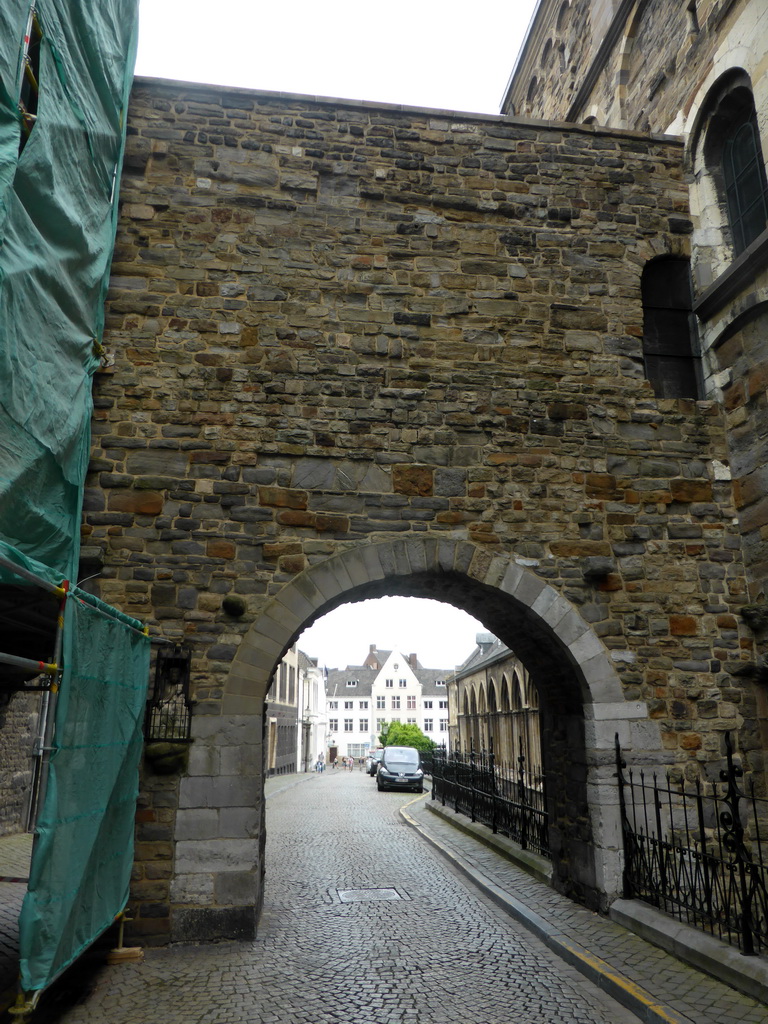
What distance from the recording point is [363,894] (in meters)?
8.34

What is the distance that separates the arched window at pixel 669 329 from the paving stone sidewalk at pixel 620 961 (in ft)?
17.7

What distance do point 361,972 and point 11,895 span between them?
473cm

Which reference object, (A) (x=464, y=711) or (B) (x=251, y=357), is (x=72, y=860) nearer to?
(B) (x=251, y=357)

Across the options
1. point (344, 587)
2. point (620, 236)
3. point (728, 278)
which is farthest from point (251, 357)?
point (728, 278)

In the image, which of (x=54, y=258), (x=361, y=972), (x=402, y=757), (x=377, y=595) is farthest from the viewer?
(x=402, y=757)

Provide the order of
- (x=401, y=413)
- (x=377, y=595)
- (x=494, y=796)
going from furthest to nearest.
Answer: (x=494, y=796), (x=377, y=595), (x=401, y=413)

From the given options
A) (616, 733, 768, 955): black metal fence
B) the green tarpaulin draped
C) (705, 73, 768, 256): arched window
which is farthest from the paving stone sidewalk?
(705, 73, 768, 256): arched window

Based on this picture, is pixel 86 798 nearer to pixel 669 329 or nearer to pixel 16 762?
pixel 669 329

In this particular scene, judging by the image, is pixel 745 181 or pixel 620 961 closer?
pixel 620 961

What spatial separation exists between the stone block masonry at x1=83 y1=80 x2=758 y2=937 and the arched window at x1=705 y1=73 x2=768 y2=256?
56cm

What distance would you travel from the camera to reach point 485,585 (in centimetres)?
739

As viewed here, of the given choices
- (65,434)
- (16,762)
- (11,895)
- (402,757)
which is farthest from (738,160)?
(402,757)

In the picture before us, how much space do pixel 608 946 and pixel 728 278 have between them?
632cm

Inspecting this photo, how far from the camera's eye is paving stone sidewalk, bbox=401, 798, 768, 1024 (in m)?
4.51
